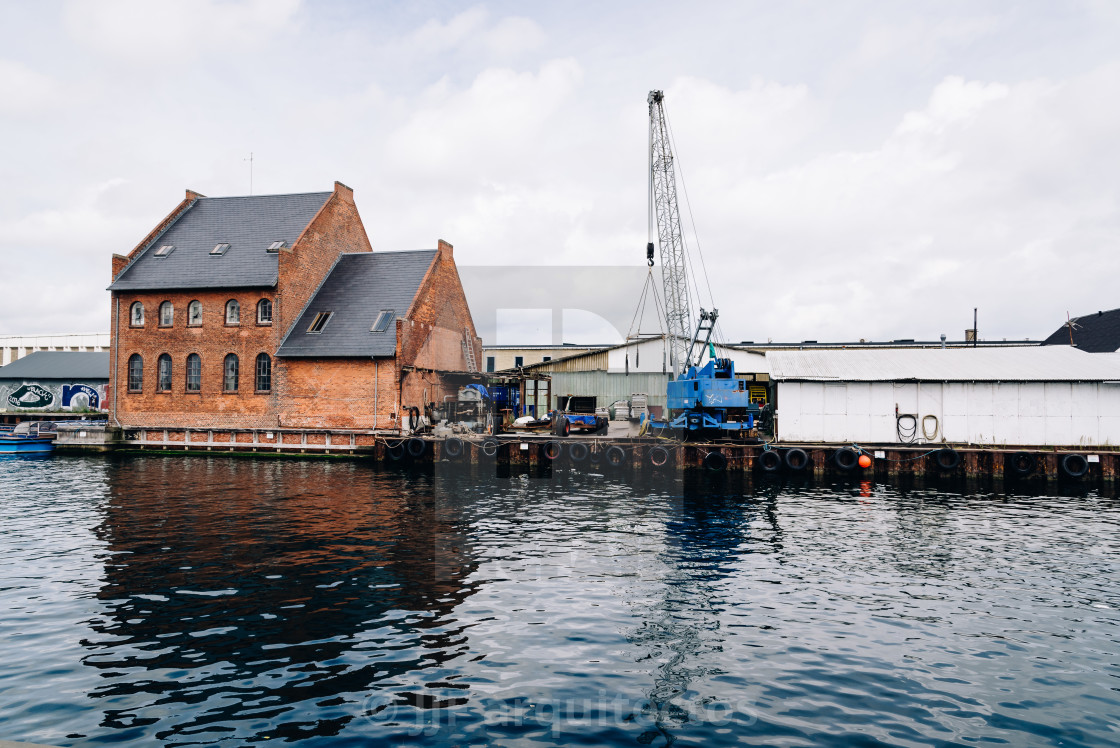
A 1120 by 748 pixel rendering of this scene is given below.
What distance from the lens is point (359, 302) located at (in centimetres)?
4600

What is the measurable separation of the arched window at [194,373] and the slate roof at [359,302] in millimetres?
6821

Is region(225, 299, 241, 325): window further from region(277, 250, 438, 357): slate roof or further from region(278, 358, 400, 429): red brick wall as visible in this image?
region(278, 358, 400, 429): red brick wall

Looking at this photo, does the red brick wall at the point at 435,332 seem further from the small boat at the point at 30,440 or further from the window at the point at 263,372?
the small boat at the point at 30,440

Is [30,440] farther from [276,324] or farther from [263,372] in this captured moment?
[276,324]

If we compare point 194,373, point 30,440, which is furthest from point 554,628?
point 30,440

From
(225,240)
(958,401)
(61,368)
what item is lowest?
(958,401)

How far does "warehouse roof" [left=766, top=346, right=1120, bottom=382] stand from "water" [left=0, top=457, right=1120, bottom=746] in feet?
47.7

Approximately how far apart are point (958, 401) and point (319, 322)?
1590 inches

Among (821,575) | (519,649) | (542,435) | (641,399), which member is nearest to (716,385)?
Answer: (542,435)

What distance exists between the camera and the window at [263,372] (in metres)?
44.6

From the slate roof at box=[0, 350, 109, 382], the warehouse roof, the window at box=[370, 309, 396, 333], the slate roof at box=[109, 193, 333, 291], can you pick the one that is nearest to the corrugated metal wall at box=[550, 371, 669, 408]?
the warehouse roof

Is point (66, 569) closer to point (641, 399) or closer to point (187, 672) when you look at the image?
point (187, 672)

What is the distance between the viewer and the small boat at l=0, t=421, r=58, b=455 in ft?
143

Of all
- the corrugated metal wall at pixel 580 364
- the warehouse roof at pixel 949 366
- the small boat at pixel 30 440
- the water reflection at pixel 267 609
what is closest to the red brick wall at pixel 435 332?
the corrugated metal wall at pixel 580 364
